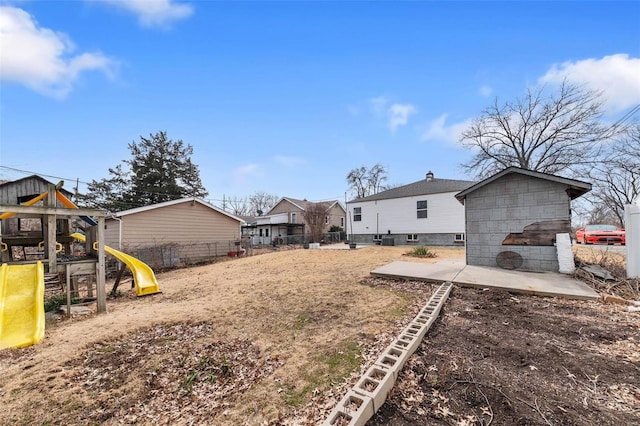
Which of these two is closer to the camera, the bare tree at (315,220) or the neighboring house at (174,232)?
the neighboring house at (174,232)

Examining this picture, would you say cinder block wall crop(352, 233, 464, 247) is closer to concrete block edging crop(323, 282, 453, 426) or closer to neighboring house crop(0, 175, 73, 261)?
concrete block edging crop(323, 282, 453, 426)

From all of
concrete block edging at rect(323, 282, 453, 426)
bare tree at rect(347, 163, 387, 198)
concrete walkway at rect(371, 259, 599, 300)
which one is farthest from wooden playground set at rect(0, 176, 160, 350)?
bare tree at rect(347, 163, 387, 198)

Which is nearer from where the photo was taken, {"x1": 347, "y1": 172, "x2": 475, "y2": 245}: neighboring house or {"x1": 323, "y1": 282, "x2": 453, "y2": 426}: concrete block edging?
{"x1": 323, "y1": 282, "x2": 453, "y2": 426}: concrete block edging

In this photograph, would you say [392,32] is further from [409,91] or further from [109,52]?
[109,52]

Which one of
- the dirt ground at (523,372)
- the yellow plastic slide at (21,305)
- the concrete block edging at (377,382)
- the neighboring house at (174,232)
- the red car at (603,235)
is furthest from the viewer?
the red car at (603,235)

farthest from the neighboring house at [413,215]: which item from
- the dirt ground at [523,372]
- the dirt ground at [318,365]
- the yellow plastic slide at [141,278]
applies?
the yellow plastic slide at [141,278]

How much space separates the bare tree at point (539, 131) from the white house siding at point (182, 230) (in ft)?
66.4

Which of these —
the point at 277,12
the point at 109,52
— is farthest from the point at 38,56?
the point at 277,12

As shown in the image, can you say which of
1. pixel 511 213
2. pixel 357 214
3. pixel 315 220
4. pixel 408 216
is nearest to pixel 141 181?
pixel 315 220

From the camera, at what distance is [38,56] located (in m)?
8.78

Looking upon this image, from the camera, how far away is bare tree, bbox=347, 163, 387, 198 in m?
39.9

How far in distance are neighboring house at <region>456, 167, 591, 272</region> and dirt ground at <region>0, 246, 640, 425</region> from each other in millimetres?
2959

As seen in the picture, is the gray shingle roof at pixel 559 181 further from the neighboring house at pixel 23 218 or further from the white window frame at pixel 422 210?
the neighboring house at pixel 23 218

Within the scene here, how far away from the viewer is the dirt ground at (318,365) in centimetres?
222
